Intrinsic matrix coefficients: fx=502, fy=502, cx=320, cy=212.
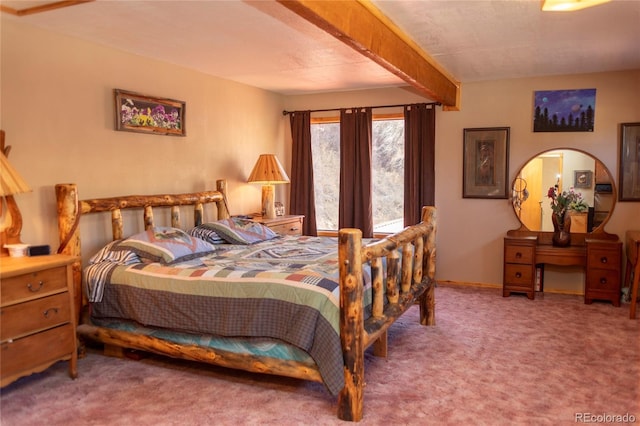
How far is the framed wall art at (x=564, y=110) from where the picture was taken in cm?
504

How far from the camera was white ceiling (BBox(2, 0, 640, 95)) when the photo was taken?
3.00 m

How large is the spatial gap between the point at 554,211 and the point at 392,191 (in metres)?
1.76

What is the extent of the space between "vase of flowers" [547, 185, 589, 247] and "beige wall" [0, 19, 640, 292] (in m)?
0.38

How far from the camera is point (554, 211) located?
5.13m

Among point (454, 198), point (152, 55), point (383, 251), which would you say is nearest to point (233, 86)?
point (152, 55)

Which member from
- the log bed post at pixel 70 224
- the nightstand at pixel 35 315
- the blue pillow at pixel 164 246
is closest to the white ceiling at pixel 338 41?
the log bed post at pixel 70 224

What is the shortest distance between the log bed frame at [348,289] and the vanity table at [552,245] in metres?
1.38

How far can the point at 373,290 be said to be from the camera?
3.03 metres

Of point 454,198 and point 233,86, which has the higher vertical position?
point 233,86

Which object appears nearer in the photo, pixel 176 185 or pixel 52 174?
pixel 52 174

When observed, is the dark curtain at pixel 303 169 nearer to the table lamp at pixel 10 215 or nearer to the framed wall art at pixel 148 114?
the framed wall art at pixel 148 114

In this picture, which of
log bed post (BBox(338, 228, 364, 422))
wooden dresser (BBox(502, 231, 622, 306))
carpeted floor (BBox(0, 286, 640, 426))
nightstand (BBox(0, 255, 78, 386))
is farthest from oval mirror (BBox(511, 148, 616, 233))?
nightstand (BBox(0, 255, 78, 386))

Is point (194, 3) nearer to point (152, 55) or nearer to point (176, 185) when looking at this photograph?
point (152, 55)

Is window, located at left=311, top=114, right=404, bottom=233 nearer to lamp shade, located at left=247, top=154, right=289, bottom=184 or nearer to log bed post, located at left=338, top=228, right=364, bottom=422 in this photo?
lamp shade, located at left=247, top=154, right=289, bottom=184
